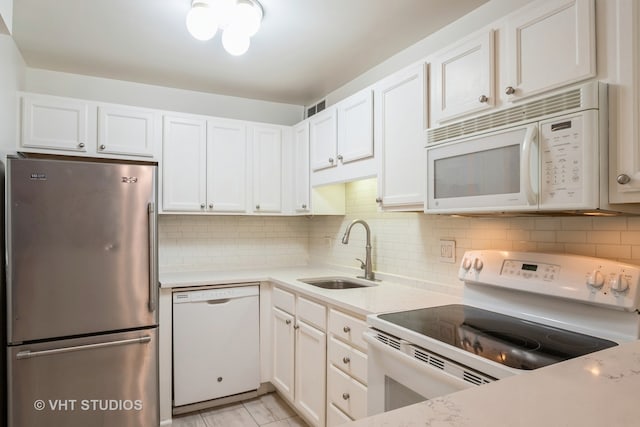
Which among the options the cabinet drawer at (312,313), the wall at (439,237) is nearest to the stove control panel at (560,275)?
the wall at (439,237)

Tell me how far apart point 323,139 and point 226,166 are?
801mm

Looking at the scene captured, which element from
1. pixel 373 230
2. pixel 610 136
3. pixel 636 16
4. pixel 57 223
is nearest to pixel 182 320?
pixel 57 223

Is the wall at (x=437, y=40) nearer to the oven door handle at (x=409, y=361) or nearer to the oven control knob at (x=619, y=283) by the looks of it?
the oven control knob at (x=619, y=283)

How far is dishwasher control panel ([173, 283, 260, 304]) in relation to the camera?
269cm

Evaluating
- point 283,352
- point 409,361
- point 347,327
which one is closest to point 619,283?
point 409,361

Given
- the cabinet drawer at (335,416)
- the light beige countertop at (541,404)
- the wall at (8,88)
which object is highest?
the wall at (8,88)

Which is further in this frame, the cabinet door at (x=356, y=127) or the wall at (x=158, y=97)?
the wall at (x=158, y=97)

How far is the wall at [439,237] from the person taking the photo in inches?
61.1

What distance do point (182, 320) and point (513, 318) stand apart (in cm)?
204

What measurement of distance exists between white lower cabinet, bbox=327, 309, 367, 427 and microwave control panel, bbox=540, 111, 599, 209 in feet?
3.28

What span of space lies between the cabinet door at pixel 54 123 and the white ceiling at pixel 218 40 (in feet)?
1.11

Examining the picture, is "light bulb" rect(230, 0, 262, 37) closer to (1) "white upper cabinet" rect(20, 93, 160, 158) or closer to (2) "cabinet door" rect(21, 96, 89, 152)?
(1) "white upper cabinet" rect(20, 93, 160, 158)

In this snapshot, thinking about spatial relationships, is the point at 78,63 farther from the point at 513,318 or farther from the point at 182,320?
the point at 513,318

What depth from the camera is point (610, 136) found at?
1268 millimetres
